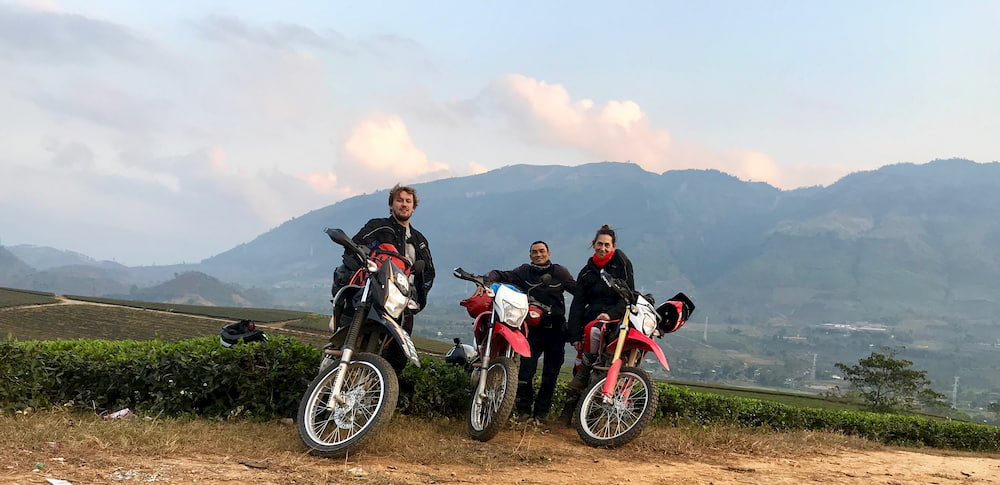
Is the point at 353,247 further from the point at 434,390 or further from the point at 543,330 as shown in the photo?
the point at 543,330

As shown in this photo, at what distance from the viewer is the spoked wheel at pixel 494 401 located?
5.14 m

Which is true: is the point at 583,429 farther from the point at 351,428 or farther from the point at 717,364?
the point at 717,364

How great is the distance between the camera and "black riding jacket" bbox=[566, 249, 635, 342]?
636cm

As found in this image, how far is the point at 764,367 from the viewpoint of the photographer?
132375 mm

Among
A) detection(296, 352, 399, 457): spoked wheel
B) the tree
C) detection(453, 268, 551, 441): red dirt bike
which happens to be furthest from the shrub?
the tree

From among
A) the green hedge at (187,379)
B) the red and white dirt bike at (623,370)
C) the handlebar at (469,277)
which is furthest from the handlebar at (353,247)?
the red and white dirt bike at (623,370)

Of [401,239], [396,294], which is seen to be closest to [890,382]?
[401,239]

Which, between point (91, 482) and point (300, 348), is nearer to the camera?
point (91, 482)

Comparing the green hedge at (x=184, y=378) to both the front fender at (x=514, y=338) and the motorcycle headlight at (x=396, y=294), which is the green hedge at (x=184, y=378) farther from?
the front fender at (x=514, y=338)

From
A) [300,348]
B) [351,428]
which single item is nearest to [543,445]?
[351,428]

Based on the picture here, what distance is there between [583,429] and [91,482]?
3.53 m

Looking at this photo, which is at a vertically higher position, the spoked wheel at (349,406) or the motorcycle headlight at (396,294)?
the motorcycle headlight at (396,294)

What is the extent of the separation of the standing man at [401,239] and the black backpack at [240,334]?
1.70 metres

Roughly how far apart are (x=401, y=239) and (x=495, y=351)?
51.4 inches
